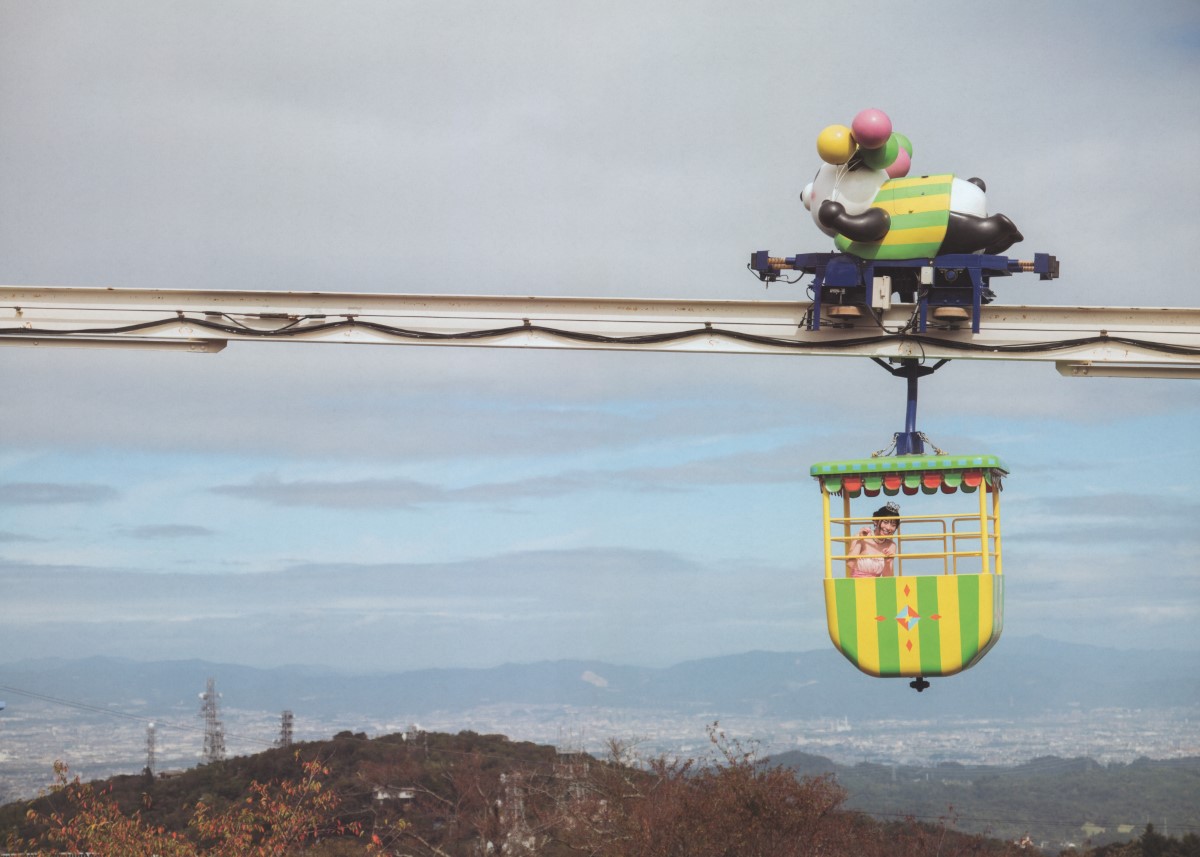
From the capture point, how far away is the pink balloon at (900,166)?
12.7 metres

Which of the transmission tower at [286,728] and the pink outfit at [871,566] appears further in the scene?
the transmission tower at [286,728]

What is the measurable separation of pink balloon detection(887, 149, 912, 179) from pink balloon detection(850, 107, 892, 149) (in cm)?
58

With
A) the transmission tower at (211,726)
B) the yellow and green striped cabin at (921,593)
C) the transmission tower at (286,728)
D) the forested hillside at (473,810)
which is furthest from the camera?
the transmission tower at (286,728)

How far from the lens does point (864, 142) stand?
12.1 m

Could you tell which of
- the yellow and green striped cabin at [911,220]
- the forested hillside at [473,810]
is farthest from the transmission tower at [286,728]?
the yellow and green striped cabin at [911,220]

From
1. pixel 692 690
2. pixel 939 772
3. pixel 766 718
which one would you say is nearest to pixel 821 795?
pixel 939 772

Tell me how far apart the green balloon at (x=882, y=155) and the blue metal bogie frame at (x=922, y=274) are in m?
0.78

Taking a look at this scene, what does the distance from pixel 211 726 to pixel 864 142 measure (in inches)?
2492

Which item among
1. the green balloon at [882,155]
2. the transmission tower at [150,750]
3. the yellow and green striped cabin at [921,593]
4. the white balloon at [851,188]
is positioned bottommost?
the transmission tower at [150,750]

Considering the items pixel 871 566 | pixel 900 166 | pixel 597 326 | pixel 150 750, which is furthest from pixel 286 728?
pixel 900 166

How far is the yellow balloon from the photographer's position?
12.1 m

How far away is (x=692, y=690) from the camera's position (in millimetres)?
139000

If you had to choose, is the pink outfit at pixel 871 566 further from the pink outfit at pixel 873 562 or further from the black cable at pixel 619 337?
the black cable at pixel 619 337

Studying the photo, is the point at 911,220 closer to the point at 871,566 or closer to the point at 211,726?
the point at 871,566
